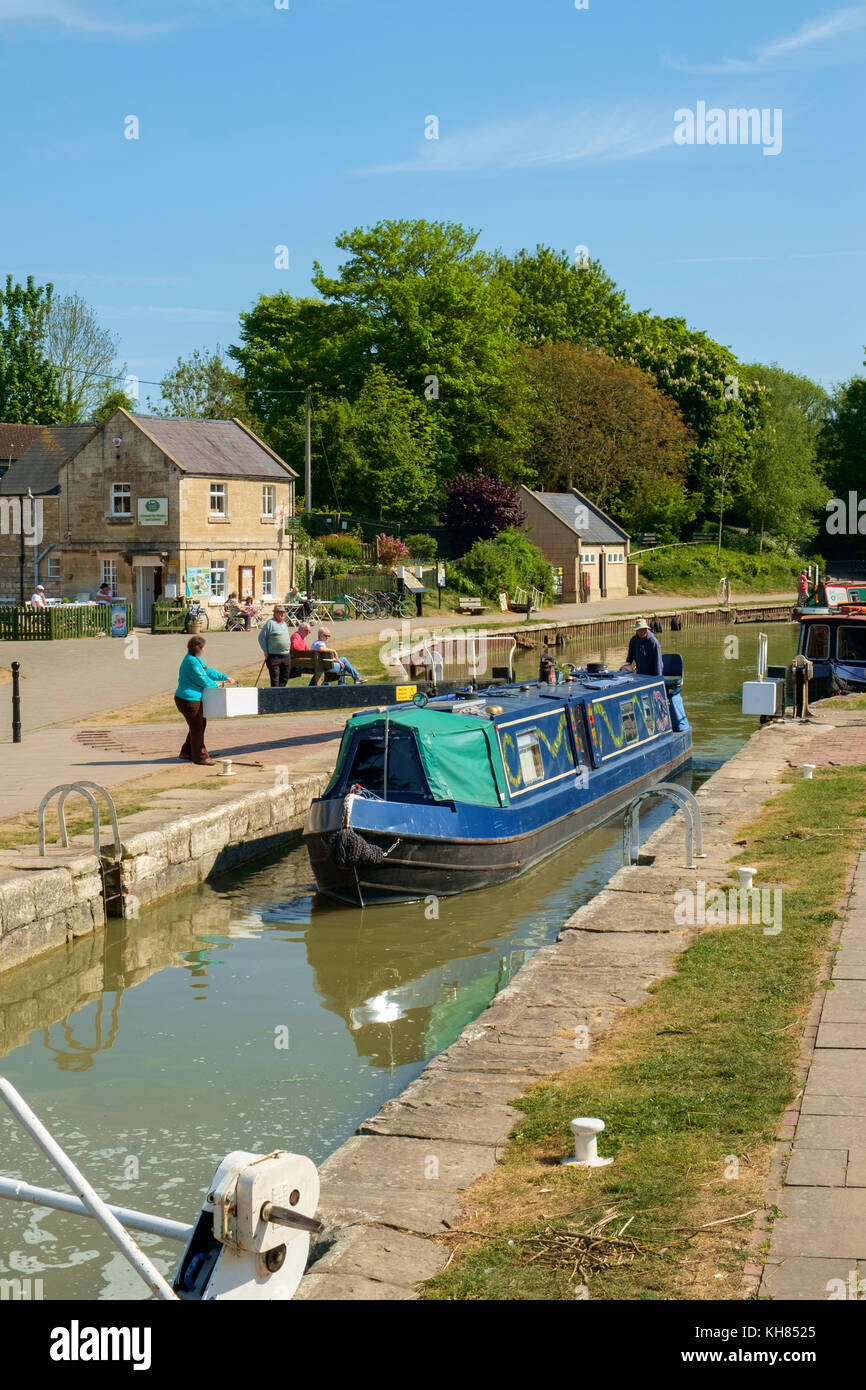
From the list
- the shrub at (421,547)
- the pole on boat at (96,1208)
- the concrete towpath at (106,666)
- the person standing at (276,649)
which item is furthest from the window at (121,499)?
the pole on boat at (96,1208)

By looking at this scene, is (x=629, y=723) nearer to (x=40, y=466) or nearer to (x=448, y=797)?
(x=448, y=797)

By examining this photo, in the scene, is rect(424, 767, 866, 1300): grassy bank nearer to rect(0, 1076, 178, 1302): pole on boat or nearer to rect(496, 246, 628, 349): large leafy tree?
rect(0, 1076, 178, 1302): pole on boat

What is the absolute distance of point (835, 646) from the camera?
2809 cm

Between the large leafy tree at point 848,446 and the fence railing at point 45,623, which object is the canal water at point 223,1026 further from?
the large leafy tree at point 848,446

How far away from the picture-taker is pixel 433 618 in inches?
1845

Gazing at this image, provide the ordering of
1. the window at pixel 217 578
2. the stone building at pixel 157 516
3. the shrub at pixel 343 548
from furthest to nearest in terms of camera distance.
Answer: the shrub at pixel 343 548 < the window at pixel 217 578 < the stone building at pixel 157 516

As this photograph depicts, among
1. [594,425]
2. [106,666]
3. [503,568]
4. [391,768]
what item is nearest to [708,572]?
[594,425]

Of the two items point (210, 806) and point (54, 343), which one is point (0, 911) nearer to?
point (210, 806)

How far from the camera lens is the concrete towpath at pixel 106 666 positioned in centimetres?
2327

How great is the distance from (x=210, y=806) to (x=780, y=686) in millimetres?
13491

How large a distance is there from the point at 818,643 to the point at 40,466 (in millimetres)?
27591

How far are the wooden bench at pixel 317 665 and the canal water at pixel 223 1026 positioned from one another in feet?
20.7

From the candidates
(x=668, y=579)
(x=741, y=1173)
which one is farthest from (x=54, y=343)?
(x=741, y=1173)

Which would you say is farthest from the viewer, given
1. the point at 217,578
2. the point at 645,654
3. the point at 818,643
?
the point at 217,578
